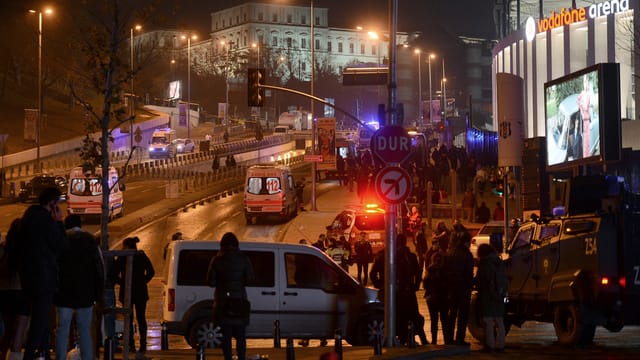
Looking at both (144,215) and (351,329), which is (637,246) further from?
(144,215)

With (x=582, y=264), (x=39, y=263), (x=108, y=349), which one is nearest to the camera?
(x=39, y=263)

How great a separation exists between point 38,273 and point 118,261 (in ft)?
20.6

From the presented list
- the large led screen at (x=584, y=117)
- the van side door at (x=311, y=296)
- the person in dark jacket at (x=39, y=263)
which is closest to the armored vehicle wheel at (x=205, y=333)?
the van side door at (x=311, y=296)

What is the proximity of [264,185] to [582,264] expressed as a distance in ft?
95.9

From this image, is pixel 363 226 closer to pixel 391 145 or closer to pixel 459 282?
pixel 459 282

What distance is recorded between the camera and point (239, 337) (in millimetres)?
11398

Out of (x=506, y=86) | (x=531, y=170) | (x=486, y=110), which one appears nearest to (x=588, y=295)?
(x=506, y=86)

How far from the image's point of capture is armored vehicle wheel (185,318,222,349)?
15242 mm

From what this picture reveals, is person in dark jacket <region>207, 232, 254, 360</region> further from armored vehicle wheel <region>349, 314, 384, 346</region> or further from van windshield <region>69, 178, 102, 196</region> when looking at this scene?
van windshield <region>69, 178, 102, 196</region>

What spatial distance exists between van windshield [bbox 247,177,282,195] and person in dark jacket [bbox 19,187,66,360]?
33619mm

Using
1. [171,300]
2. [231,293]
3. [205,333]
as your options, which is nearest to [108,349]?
[231,293]

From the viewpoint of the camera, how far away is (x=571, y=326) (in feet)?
50.0

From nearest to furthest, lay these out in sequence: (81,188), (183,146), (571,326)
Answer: (571,326)
(81,188)
(183,146)

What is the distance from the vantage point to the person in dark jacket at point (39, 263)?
31.3ft
